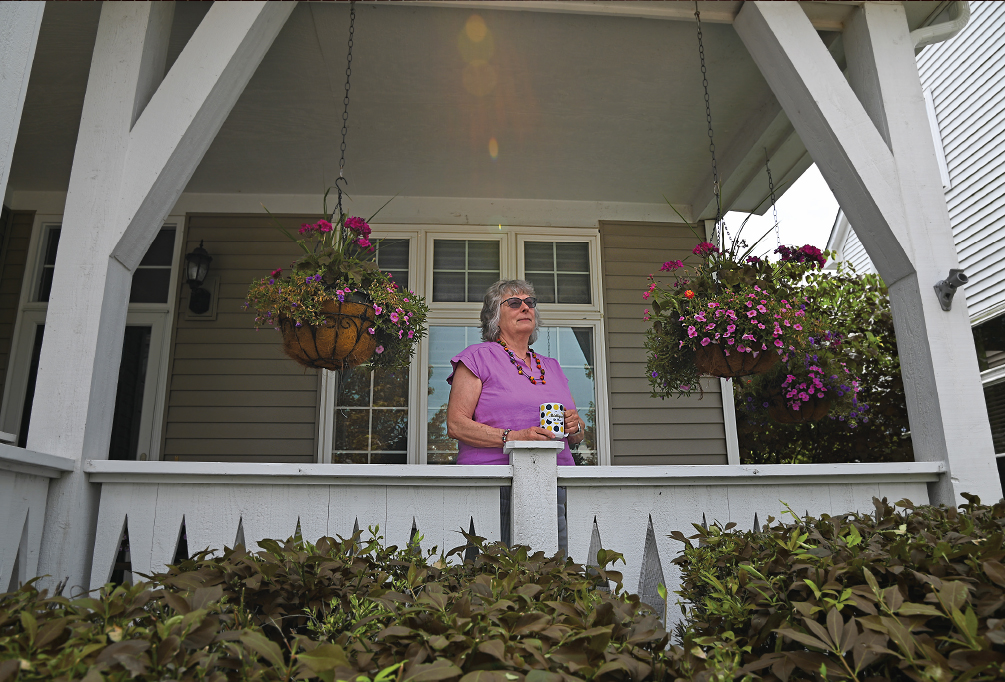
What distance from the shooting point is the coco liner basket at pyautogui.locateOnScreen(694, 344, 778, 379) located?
2686 mm

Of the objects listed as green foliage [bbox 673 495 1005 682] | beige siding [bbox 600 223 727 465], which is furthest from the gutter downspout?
green foliage [bbox 673 495 1005 682]

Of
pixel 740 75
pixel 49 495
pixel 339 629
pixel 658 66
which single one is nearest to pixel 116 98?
pixel 49 495

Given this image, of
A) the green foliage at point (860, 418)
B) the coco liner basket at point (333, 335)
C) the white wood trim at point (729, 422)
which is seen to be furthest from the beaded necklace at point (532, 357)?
the green foliage at point (860, 418)

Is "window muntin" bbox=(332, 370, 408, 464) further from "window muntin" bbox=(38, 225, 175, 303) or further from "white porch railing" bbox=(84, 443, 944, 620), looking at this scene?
"white porch railing" bbox=(84, 443, 944, 620)

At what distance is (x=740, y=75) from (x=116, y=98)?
118 inches

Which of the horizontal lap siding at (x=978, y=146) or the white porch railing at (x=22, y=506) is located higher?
the horizontal lap siding at (x=978, y=146)

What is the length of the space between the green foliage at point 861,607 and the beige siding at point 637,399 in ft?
10.7

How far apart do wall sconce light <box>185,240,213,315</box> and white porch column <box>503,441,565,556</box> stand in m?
3.20

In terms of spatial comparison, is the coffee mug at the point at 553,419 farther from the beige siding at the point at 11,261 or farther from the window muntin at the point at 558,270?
the beige siding at the point at 11,261

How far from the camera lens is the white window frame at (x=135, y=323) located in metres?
4.34

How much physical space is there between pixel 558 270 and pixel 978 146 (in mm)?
4251

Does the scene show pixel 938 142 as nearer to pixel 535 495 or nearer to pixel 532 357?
pixel 532 357

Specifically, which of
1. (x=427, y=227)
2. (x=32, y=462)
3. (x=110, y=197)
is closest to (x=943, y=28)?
(x=427, y=227)

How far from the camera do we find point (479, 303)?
15.8 ft
